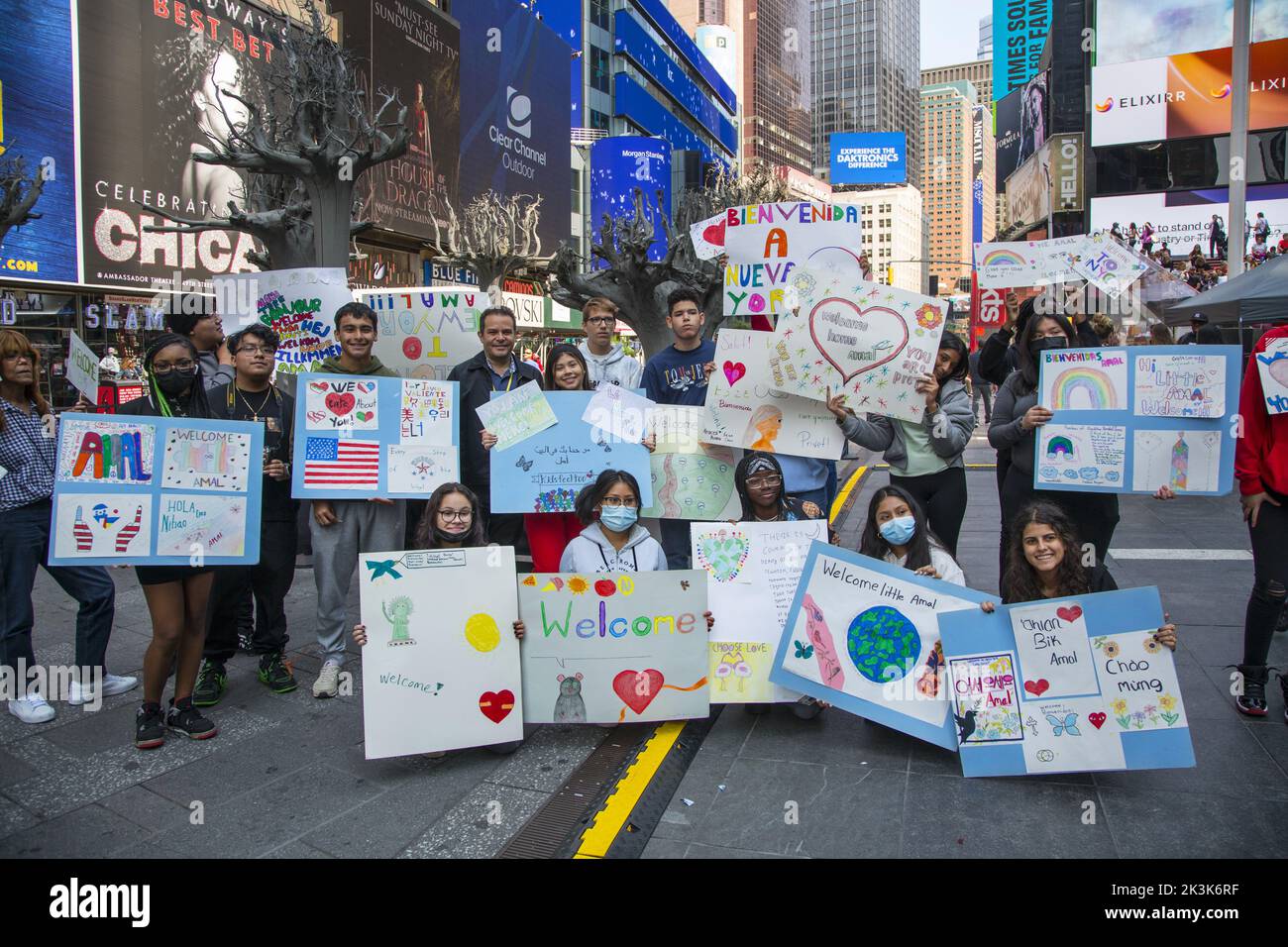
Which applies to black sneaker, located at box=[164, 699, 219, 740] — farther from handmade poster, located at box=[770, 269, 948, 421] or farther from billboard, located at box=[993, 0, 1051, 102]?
billboard, located at box=[993, 0, 1051, 102]

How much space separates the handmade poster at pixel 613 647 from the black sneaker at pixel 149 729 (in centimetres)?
171

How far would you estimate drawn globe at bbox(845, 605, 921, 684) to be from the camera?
12.3 feet

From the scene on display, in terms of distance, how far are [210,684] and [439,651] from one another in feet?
5.42

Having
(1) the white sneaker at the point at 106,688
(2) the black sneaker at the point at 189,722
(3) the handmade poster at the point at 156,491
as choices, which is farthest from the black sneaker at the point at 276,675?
(3) the handmade poster at the point at 156,491

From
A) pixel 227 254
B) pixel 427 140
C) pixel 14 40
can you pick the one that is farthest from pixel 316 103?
pixel 427 140

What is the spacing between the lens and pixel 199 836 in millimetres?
3207

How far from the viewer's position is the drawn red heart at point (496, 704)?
384 cm

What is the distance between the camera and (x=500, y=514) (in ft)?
17.2

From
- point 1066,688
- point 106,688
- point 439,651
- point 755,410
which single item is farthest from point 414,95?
point 1066,688

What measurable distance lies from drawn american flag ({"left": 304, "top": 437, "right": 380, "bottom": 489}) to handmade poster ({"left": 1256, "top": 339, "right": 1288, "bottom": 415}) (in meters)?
4.44

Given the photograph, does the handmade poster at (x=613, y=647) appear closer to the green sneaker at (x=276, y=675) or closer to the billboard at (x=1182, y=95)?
the green sneaker at (x=276, y=675)

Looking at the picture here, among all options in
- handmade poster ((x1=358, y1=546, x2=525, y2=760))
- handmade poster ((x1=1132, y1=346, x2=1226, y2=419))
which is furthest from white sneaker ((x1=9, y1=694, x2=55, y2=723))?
handmade poster ((x1=1132, y1=346, x2=1226, y2=419))

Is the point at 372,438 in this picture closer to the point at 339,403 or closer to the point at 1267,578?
the point at 339,403

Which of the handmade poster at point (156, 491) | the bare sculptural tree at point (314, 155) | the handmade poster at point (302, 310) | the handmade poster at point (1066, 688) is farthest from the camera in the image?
the bare sculptural tree at point (314, 155)
